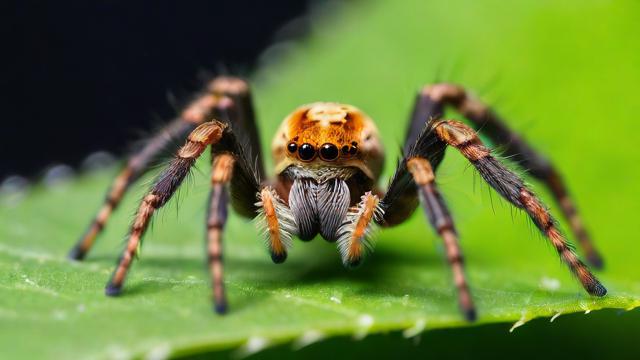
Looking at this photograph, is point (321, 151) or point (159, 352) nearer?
point (159, 352)

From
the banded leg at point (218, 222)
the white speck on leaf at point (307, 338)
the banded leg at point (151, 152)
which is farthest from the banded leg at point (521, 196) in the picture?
the banded leg at point (151, 152)

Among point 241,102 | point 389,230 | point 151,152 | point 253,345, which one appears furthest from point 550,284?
point 151,152

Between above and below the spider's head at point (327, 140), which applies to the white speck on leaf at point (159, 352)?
below

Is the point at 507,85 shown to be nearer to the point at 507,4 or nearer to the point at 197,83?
the point at 507,4

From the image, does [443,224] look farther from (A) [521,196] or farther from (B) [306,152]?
(B) [306,152]

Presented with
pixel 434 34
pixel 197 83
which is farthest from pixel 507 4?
pixel 197 83

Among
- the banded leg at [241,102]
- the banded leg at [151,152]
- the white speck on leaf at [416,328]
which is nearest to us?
the white speck on leaf at [416,328]

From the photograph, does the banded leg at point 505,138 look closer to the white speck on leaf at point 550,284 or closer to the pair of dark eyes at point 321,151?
the white speck on leaf at point 550,284
